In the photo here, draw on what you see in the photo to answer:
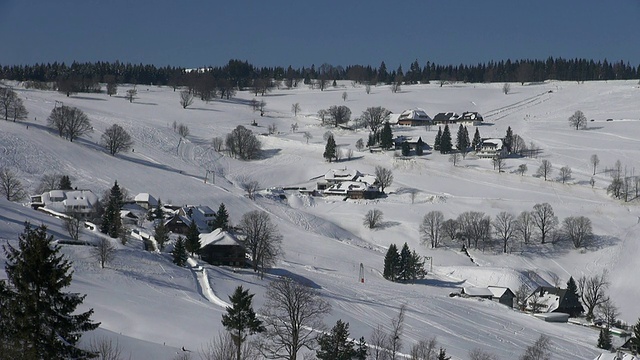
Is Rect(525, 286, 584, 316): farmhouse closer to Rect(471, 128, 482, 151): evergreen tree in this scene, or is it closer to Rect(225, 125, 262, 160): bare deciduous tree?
Rect(471, 128, 482, 151): evergreen tree

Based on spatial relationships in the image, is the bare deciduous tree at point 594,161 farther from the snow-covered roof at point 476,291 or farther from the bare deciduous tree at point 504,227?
the snow-covered roof at point 476,291

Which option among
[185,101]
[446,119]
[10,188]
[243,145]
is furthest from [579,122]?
[10,188]

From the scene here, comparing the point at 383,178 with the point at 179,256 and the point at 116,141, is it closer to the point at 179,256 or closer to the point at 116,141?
the point at 116,141

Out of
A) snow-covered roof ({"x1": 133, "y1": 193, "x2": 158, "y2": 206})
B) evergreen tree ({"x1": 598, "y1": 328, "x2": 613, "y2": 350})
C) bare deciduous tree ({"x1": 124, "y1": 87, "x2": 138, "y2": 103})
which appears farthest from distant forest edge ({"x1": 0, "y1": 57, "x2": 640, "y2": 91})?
evergreen tree ({"x1": 598, "y1": 328, "x2": 613, "y2": 350})

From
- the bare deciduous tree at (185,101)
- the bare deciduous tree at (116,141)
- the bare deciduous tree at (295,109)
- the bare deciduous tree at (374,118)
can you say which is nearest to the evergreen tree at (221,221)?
the bare deciduous tree at (116,141)

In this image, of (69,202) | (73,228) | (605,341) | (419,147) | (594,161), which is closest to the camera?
(605,341)

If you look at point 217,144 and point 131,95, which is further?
point 131,95
